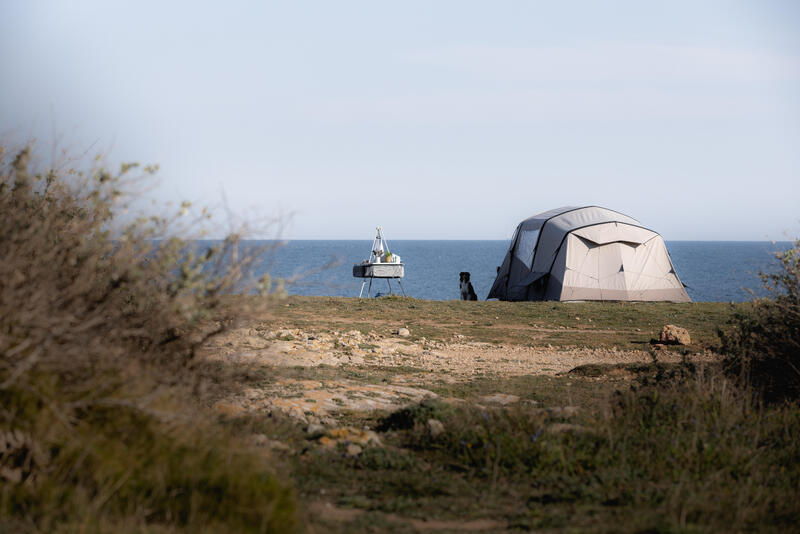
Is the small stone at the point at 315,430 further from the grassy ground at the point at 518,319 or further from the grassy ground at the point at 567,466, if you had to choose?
the grassy ground at the point at 518,319

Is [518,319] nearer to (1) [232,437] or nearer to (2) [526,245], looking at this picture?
(2) [526,245]

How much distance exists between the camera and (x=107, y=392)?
14.1ft

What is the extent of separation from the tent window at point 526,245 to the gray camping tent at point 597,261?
9cm

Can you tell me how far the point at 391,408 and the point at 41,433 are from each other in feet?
13.0

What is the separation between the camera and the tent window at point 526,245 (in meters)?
22.1

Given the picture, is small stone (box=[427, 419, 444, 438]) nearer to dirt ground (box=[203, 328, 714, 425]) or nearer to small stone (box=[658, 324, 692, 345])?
dirt ground (box=[203, 328, 714, 425])

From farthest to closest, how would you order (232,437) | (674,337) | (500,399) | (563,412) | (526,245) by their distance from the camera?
(526,245), (674,337), (500,399), (563,412), (232,437)

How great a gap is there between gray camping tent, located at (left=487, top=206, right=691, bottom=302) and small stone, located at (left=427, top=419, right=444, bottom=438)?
1482 cm

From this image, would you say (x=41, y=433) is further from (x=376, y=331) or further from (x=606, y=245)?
(x=606, y=245)

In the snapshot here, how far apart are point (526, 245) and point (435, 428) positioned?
17.2 metres

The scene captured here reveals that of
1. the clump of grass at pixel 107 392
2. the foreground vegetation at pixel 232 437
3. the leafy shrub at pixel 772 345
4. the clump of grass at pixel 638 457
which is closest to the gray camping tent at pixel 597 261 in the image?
the leafy shrub at pixel 772 345

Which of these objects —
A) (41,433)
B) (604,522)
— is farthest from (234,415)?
(604,522)

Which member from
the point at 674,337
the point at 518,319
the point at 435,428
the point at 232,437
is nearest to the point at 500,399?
the point at 435,428

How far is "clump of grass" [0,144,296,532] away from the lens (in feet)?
12.6
